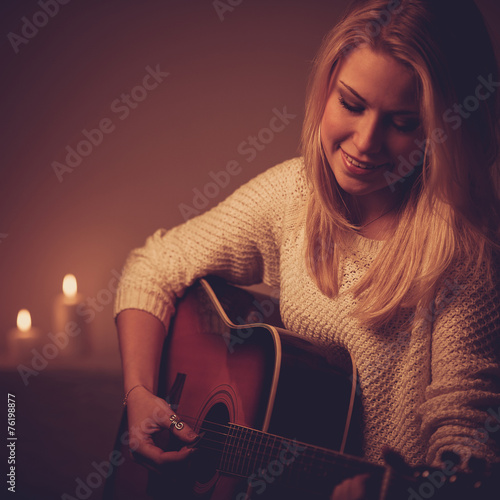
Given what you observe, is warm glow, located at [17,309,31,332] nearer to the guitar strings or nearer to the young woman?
the young woman

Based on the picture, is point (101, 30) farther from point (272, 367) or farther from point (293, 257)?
point (272, 367)

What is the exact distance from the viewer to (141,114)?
196 centimetres

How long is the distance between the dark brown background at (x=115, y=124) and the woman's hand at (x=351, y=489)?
1024mm

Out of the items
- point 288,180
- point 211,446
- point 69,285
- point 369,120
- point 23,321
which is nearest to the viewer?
point 369,120

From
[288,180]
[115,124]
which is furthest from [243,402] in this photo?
[115,124]

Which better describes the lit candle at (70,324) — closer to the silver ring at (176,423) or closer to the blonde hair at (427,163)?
Answer: the silver ring at (176,423)

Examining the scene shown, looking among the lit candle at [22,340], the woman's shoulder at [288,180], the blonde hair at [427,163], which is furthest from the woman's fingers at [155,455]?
the lit candle at [22,340]

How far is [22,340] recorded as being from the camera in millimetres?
1786

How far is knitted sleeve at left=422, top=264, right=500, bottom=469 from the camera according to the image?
2.96 ft

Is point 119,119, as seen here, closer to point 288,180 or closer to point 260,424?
point 288,180

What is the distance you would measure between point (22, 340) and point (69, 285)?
24 cm

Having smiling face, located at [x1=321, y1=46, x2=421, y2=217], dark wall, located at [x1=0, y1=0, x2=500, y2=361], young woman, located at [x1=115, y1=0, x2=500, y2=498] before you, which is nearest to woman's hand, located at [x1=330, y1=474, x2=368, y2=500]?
young woman, located at [x1=115, y1=0, x2=500, y2=498]

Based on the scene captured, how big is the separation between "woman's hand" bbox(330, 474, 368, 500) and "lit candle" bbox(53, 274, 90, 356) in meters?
1.31

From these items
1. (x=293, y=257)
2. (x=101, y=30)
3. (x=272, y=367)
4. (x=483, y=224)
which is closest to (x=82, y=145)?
(x=101, y=30)
